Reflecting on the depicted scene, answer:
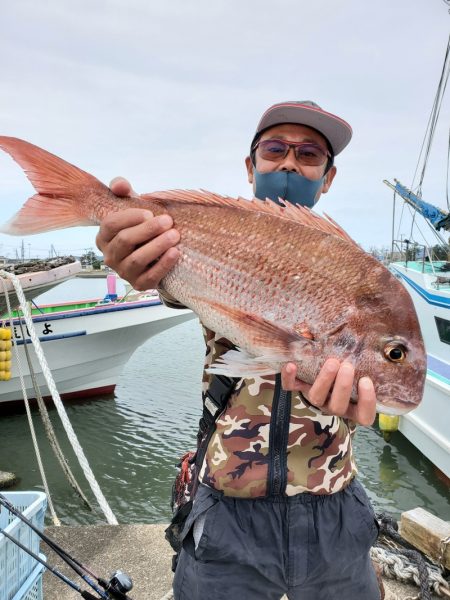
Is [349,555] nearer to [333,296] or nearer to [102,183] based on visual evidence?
[333,296]

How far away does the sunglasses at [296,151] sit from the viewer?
7.53ft

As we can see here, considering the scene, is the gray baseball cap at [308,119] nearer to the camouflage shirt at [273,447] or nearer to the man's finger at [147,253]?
the man's finger at [147,253]

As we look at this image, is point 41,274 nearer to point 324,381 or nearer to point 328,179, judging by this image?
point 328,179

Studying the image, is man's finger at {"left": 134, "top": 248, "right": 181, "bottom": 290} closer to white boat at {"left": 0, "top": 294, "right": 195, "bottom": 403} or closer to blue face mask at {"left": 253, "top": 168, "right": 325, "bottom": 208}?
blue face mask at {"left": 253, "top": 168, "right": 325, "bottom": 208}

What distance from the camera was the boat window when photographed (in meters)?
8.88

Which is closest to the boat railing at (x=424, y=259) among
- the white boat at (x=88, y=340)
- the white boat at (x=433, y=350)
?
the white boat at (x=433, y=350)

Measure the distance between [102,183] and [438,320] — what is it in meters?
8.68

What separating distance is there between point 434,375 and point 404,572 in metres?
5.31

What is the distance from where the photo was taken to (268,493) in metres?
1.80

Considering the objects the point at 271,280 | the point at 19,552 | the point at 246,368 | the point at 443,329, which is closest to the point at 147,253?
the point at 271,280

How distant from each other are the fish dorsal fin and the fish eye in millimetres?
438

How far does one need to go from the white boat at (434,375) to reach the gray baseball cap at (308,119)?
652 centimetres

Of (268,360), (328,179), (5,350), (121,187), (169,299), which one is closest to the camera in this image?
(268,360)

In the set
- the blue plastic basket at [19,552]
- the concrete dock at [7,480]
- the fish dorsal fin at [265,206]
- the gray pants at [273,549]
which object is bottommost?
the concrete dock at [7,480]
